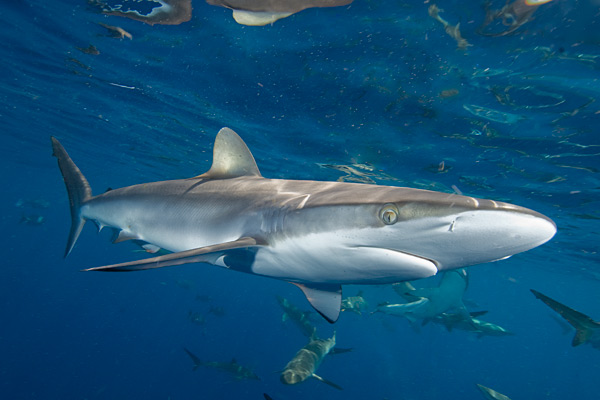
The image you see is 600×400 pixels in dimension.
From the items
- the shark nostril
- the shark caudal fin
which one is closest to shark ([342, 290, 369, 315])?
the shark caudal fin

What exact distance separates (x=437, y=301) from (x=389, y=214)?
1081 cm

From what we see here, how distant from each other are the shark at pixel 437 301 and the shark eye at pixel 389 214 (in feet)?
31.0

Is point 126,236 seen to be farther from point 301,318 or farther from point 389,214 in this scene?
point 301,318

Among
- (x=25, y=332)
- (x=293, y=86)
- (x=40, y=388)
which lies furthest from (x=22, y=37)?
(x=25, y=332)

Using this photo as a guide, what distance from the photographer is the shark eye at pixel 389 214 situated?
186cm

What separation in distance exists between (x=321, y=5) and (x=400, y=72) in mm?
2740

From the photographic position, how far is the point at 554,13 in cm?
519

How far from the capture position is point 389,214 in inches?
74.1

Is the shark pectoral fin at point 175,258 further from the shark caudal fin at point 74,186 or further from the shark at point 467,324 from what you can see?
the shark at point 467,324

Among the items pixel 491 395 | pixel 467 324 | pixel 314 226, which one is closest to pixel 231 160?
pixel 314 226

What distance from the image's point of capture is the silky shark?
5.41 ft

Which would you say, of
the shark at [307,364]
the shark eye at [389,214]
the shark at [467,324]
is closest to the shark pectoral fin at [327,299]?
the shark eye at [389,214]

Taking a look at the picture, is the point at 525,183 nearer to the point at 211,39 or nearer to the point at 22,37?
the point at 211,39

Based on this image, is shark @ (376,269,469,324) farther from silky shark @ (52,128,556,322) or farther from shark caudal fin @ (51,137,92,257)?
shark caudal fin @ (51,137,92,257)
